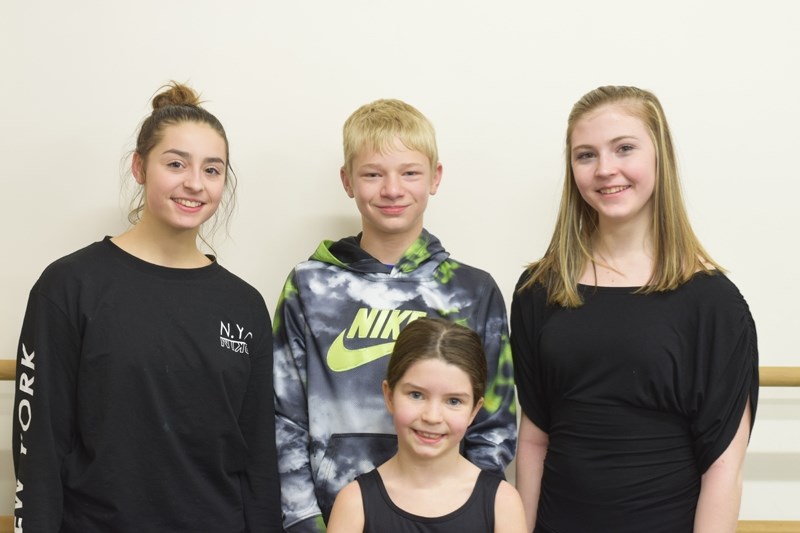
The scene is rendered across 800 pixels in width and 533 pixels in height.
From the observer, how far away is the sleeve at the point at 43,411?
125cm

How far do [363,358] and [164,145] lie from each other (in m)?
0.49

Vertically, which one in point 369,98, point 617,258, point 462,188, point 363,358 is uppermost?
point 369,98

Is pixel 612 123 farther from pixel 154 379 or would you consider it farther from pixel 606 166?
pixel 154 379

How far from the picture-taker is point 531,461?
4.84 feet

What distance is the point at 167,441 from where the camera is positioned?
4.35 ft

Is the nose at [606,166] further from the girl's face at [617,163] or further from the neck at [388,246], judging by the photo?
the neck at [388,246]

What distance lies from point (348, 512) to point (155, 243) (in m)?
0.55

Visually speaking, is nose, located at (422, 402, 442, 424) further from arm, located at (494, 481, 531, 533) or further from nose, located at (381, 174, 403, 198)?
nose, located at (381, 174, 403, 198)

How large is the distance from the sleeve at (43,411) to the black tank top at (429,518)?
470 millimetres

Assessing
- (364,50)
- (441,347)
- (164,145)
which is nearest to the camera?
(441,347)

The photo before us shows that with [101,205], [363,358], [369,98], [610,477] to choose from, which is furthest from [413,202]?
[101,205]

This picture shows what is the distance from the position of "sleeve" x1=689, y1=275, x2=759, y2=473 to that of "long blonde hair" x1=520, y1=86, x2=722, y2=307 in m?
0.07

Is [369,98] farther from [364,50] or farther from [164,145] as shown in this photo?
[164,145]

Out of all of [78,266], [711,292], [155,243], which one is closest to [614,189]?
[711,292]
